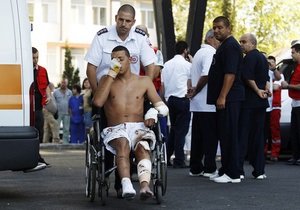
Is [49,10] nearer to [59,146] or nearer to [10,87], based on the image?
[59,146]

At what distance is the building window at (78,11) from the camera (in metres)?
65.1

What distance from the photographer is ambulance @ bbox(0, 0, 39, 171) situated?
9688 millimetres

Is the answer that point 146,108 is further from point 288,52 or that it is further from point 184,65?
point 288,52

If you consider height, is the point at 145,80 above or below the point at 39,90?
above

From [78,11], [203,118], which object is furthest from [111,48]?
[78,11]

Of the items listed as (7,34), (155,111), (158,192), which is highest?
(7,34)

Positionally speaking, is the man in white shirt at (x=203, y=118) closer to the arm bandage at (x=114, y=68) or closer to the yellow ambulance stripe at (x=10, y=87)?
the arm bandage at (x=114, y=68)

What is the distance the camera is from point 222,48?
475 inches

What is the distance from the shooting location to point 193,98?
1334 centimetres

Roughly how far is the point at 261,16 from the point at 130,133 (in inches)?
1146

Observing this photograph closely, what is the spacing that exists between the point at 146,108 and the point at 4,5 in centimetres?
174

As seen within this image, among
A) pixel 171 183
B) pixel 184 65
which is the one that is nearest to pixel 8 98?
pixel 171 183

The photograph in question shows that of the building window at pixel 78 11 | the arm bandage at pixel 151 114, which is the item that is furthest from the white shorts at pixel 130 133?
the building window at pixel 78 11

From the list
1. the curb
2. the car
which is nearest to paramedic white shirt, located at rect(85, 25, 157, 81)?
the car
